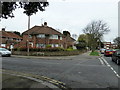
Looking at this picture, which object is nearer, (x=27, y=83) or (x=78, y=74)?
(x=27, y=83)

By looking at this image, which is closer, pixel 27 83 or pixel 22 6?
pixel 27 83

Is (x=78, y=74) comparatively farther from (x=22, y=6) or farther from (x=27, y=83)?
(x=22, y=6)

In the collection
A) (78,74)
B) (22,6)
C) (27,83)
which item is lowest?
(78,74)

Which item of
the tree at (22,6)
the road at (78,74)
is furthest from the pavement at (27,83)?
the tree at (22,6)

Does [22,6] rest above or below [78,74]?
above

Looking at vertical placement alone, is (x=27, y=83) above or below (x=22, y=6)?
below

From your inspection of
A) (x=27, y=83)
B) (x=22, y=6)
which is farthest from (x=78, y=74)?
(x=22, y=6)

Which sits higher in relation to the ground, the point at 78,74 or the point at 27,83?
the point at 27,83

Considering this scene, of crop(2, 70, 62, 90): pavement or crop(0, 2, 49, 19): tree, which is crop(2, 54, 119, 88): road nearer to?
crop(2, 70, 62, 90): pavement

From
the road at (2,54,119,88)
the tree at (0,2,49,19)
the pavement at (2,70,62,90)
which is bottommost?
the road at (2,54,119,88)

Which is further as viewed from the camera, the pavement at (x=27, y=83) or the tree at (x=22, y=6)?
the tree at (x=22, y=6)

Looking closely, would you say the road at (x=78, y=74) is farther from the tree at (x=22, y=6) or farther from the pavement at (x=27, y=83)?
the tree at (x=22, y=6)

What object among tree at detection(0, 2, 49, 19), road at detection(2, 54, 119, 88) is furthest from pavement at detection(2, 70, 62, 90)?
tree at detection(0, 2, 49, 19)

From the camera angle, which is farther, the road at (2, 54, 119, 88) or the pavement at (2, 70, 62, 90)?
the road at (2, 54, 119, 88)
